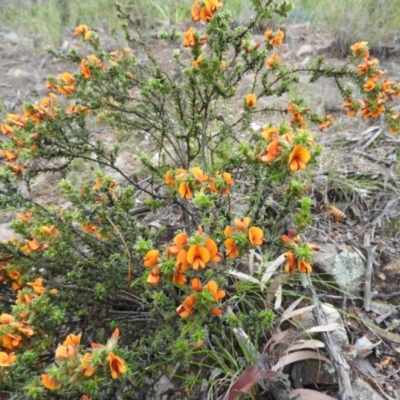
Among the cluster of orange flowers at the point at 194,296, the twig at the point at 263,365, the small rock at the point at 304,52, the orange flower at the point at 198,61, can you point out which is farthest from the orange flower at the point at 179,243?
the small rock at the point at 304,52

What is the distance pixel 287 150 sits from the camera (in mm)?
1034

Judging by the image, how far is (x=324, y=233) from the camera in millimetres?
2066

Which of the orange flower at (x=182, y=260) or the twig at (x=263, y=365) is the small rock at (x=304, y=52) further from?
the orange flower at (x=182, y=260)

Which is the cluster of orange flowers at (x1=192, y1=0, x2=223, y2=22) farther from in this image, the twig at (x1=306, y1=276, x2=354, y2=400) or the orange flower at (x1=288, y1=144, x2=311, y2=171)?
the twig at (x1=306, y1=276, x2=354, y2=400)

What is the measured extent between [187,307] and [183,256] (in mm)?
176

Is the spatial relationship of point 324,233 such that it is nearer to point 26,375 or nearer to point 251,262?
point 251,262

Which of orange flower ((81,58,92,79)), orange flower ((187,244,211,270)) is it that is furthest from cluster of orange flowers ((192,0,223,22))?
orange flower ((187,244,211,270))

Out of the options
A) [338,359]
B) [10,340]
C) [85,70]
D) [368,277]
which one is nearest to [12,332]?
[10,340]

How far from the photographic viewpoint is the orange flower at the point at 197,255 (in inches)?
38.9

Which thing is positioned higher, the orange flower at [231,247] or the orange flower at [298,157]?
the orange flower at [298,157]

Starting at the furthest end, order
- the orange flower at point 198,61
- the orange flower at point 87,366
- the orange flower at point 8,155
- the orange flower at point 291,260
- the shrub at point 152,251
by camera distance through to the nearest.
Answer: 1. the orange flower at point 8,155
2. the orange flower at point 198,61
3. the orange flower at point 291,260
4. the shrub at point 152,251
5. the orange flower at point 87,366

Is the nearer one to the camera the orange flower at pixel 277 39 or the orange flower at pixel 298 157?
the orange flower at pixel 298 157

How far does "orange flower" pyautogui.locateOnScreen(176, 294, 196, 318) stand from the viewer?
1076mm

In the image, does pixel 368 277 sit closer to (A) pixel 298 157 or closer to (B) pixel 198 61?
(A) pixel 298 157
